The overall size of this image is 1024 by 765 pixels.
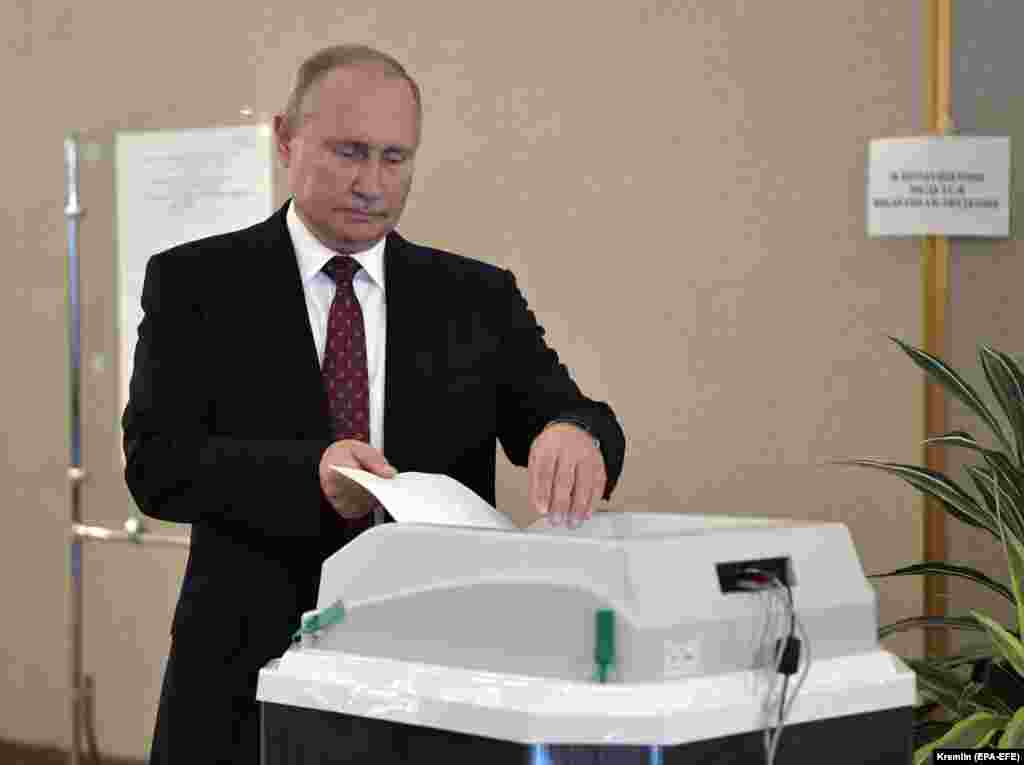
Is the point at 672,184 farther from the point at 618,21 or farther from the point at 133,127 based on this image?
the point at 133,127

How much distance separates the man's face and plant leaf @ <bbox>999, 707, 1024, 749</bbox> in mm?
1001

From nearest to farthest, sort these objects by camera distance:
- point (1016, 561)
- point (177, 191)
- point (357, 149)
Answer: point (357, 149) → point (1016, 561) → point (177, 191)

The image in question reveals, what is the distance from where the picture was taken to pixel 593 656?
0.99 metres

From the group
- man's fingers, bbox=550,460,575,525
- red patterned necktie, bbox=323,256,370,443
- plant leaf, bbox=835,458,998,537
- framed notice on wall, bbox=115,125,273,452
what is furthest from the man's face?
framed notice on wall, bbox=115,125,273,452

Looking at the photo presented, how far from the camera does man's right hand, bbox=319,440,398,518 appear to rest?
1273 millimetres

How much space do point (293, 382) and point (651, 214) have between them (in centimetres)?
135

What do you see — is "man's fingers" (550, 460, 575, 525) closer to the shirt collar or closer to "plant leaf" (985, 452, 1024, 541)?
the shirt collar

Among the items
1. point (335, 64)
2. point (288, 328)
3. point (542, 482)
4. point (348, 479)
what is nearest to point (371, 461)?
point (348, 479)

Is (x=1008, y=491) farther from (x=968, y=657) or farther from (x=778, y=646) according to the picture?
(x=778, y=646)

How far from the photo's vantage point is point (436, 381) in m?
1.64

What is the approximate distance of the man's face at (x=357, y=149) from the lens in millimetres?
1562

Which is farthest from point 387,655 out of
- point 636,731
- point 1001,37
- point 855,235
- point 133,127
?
point 133,127

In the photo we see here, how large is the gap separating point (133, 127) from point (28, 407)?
0.83 metres

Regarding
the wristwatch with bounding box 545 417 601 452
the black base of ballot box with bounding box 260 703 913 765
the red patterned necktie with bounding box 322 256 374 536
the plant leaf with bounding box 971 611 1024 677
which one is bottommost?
the plant leaf with bounding box 971 611 1024 677
